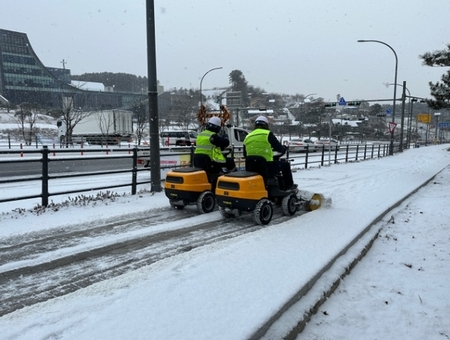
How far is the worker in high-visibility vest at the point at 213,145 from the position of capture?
22.5 ft

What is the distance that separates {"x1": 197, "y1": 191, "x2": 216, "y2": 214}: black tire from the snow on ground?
5.59ft

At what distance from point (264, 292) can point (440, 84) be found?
46.6 ft

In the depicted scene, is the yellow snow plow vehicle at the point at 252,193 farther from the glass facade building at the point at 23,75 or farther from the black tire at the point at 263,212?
the glass facade building at the point at 23,75

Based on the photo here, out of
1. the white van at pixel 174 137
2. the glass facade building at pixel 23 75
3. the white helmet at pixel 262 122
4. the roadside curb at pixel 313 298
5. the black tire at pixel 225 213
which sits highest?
the glass facade building at pixel 23 75

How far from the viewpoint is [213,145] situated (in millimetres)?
6977

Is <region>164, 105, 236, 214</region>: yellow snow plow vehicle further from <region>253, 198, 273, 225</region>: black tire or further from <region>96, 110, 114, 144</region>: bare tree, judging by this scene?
<region>96, 110, 114, 144</region>: bare tree

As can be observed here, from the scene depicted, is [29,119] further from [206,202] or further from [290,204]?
[290,204]

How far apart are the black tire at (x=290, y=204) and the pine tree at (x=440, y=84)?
33.4 feet

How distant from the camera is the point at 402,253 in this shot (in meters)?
5.22

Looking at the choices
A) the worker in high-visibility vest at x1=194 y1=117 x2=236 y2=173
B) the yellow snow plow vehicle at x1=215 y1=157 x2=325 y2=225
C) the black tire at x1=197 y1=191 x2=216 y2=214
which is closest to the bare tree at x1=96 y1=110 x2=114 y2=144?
the worker in high-visibility vest at x1=194 y1=117 x2=236 y2=173

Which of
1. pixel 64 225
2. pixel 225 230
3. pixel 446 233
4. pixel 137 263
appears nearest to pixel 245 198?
pixel 225 230

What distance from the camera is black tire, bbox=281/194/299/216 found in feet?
22.6

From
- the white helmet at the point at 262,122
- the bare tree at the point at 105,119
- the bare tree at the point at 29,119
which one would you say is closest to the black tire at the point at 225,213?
the white helmet at the point at 262,122

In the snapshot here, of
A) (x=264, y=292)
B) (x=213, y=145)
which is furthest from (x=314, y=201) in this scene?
(x=264, y=292)
